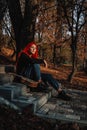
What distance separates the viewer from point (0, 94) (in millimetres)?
7973

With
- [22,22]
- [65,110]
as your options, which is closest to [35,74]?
[65,110]

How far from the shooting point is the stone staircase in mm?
7586

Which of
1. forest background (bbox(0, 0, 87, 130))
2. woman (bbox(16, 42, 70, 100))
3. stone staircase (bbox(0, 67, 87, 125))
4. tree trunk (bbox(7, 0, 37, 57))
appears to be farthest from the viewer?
tree trunk (bbox(7, 0, 37, 57))

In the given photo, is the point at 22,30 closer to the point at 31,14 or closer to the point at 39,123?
the point at 31,14

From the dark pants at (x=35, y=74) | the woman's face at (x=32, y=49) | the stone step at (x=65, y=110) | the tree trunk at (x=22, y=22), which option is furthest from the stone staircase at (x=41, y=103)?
the tree trunk at (x=22, y=22)

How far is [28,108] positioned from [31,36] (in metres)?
6.19

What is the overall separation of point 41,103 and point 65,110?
2.31 feet

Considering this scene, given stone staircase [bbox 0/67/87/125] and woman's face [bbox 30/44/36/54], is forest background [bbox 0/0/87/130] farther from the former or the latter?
woman's face [bbox 30/44/36/54]

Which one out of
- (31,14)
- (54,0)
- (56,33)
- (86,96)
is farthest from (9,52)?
(86,96)

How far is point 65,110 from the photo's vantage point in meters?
8.44

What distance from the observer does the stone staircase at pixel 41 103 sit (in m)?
7.59

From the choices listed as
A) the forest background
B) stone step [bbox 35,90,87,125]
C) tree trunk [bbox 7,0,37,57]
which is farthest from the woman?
tree trunk [bbox 7,0,37,57]

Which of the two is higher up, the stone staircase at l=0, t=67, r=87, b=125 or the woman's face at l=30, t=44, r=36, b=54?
the woman's face at l=30, t=44, r=36, b=54

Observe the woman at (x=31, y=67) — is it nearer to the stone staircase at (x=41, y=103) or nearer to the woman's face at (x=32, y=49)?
the woman's face at (x=32, y=49)
